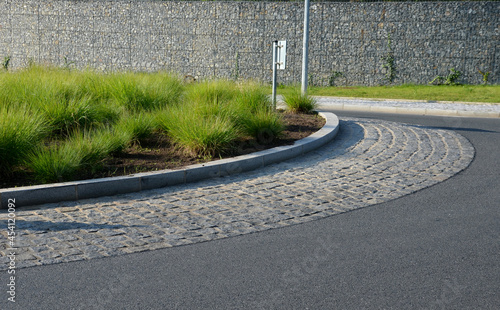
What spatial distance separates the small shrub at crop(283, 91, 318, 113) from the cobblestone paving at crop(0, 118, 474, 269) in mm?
3294

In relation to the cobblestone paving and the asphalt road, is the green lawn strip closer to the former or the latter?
the cobblestone paving

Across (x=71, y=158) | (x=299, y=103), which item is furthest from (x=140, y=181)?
(x=299, y=103)

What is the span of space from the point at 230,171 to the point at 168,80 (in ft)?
16.2

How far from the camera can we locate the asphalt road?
12.9ft

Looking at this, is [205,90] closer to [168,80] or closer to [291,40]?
[168,80]

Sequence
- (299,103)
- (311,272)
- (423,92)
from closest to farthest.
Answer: (311,272)
(299,103)
(423,92)

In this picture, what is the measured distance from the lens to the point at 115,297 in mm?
3977

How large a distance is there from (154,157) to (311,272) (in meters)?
4.19

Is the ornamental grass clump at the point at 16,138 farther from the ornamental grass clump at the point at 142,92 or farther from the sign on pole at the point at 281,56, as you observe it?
the sign on pole at the point at 281,56

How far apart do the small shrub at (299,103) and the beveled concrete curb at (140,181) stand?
3.75 m

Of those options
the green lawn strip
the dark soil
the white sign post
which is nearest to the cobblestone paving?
the dark soil

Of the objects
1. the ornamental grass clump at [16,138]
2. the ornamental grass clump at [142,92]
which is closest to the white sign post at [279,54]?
the ornamental grass clump at [142,92]

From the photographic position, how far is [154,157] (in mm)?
8039

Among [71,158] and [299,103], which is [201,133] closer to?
[71,158]
